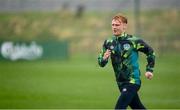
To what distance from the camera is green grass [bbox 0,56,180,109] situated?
1852cm

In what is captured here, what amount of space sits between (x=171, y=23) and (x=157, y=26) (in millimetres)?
1395

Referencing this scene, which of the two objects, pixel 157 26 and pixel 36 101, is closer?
pixel 36 101

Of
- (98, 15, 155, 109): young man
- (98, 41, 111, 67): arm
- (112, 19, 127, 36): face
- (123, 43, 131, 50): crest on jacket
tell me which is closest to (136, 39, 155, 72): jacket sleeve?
(98, 15, 155, 109): young man

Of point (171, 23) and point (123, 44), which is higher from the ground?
point (123, 44)

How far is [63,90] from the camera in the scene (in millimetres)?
22781

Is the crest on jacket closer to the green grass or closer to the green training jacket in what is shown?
the green training jacket

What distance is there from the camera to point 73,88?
23.5 metres

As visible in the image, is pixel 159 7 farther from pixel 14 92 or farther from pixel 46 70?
pixel 14 92

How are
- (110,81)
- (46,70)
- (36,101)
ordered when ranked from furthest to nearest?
(46,70)
(110,81)
(36,101)

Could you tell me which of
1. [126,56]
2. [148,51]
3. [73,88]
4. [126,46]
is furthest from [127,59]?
[73,88]

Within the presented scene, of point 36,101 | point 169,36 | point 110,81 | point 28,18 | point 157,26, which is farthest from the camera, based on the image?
point 28,18

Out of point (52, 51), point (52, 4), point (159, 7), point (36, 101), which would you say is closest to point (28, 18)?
point (52, 4)

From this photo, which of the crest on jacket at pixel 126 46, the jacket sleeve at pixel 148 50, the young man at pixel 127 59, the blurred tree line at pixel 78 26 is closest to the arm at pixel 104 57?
the young man at pixel 127 59

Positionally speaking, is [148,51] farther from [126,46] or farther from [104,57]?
[104,57]
